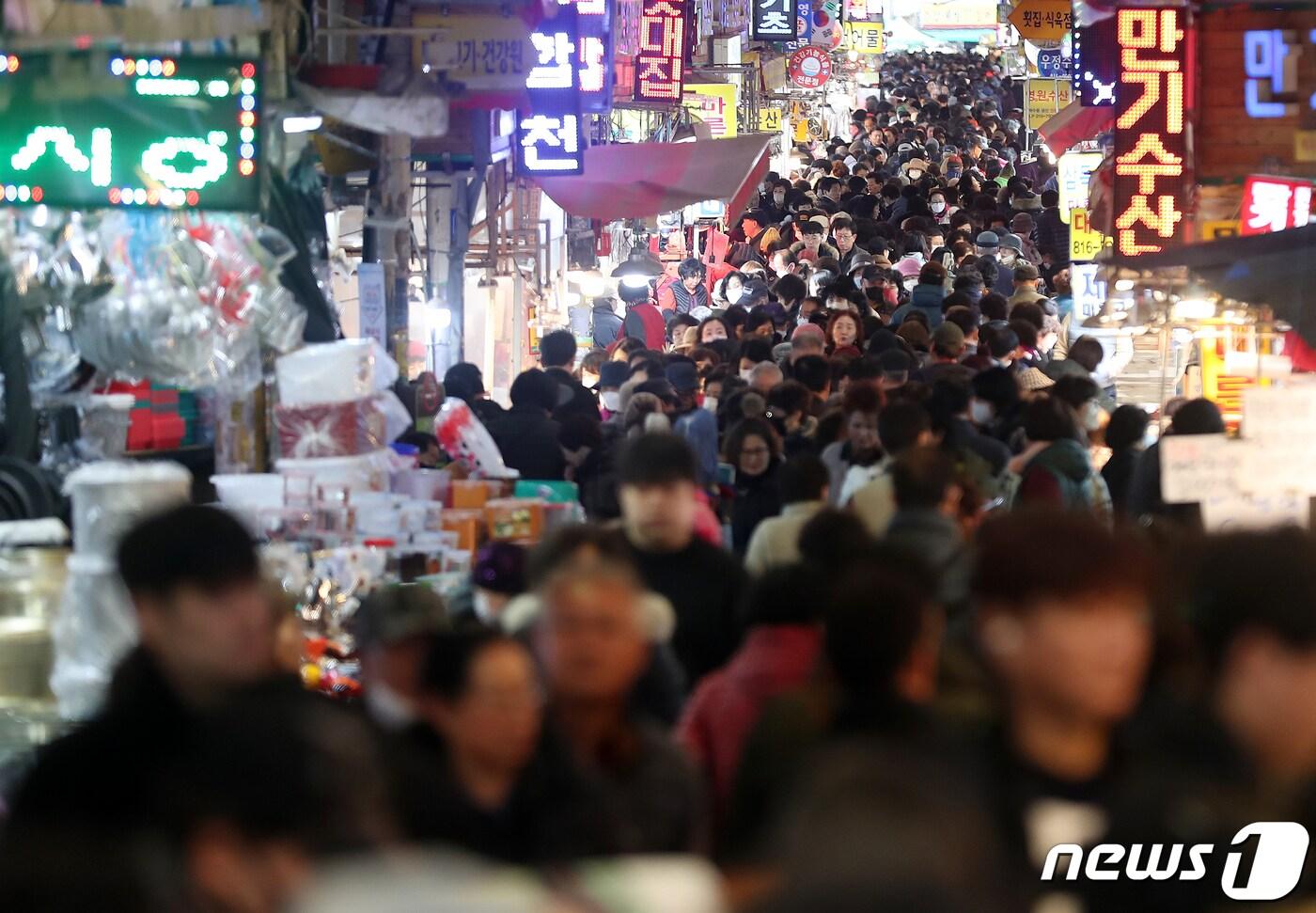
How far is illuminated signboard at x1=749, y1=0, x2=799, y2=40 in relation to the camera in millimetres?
37156

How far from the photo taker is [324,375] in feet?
29.3

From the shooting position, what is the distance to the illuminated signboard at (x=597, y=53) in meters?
20.9

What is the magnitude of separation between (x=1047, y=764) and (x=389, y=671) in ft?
4.32

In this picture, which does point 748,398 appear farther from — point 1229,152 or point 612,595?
point 612,595

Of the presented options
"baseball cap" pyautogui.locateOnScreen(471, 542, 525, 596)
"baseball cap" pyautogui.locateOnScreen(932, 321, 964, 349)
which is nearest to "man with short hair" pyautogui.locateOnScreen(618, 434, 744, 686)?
"baseball cap" pyautogui.locateOnScreen(471, 542, 525, 596)

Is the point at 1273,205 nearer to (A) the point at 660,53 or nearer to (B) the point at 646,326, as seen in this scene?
(B) the point at 646,326

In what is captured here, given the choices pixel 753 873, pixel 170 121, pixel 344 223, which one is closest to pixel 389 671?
pixel 753 873

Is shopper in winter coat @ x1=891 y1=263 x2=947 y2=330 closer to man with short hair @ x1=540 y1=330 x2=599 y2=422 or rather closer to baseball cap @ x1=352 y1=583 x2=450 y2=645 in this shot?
man with short hair @ x1=540 y1=330 x2=599 y2=422

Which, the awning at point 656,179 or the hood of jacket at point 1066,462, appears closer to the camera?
the hood of jacket at point 1066,462

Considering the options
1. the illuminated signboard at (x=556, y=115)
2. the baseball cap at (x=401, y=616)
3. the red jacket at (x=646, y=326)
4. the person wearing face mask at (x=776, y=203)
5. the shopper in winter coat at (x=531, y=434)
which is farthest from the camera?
the person wearing face mask at (x=776, y=203)

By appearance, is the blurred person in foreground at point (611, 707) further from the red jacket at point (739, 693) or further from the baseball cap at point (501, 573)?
the baseball cap at point (501, 573)

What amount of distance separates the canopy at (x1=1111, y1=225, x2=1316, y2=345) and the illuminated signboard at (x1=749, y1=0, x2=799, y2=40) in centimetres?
2910
